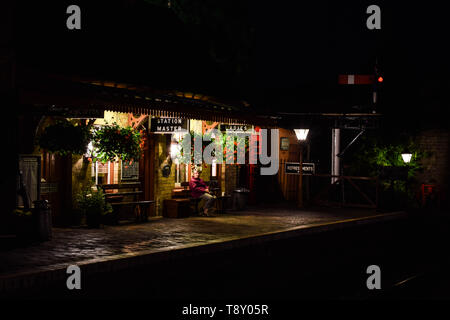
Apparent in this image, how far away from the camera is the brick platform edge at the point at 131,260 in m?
7.27

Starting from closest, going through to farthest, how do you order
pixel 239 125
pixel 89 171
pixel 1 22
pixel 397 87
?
1. pixel 1 22
2. pixel 89 171
3. pixel 239 125
4. pixel 397 87

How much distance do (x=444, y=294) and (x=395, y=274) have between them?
1919mm

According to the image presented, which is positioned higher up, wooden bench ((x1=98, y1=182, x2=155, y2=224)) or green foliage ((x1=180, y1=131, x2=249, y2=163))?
green foliage ((x1=180, y1=131, x2=249, y2=163))

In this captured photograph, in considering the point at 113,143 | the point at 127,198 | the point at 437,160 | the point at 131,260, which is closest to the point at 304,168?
the point at 127,198

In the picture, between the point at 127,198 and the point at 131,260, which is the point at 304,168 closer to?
the point at 127,198

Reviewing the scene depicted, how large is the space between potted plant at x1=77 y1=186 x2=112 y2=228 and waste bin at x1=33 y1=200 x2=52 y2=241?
6.45ft

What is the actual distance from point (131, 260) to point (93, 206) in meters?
3.77

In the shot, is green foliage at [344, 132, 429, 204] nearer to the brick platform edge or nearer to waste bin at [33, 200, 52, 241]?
the brick platform edge

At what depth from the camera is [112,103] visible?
35.9ft

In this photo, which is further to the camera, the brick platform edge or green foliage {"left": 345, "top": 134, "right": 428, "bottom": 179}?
green foliage {"left": 345, "top": 134, "right": 428, "bottom": 179}

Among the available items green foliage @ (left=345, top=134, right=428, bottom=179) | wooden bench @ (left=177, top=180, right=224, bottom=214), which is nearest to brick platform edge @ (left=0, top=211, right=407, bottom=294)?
wooden bench @ (left=177, top=180, right=224, bottom=214)

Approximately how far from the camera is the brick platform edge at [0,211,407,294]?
7.27m
